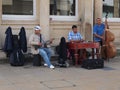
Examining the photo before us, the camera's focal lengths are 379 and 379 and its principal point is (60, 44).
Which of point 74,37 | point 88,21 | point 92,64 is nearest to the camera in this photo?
point 92,64

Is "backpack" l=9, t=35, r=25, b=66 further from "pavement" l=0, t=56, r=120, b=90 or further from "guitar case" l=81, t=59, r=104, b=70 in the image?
"guitar case" l=81, t=59, r=104, b=70

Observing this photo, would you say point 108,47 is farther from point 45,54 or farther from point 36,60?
point 36,60

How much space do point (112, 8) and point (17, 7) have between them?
3922 millimetres

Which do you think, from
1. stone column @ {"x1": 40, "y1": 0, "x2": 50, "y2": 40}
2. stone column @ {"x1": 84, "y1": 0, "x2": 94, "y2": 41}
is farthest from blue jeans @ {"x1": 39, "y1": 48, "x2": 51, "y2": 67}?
stone column @ {"x1": 84, "y1": 0, "x2": 94, "y2": 41}

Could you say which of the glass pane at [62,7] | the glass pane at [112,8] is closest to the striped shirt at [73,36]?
the glass pane at [62,7]

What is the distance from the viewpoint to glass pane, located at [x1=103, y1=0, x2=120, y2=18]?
566 inches

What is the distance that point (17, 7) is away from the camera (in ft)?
42.0

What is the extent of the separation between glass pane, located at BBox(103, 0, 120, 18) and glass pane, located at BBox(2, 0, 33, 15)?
120 inches

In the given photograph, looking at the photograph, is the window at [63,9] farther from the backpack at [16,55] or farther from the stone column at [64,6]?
the backpack at [16,55]

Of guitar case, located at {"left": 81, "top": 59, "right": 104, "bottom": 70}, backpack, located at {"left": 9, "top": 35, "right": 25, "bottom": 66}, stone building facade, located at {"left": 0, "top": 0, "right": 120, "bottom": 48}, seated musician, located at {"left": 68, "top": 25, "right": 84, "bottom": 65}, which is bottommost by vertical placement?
guitar case, located at {"left": 81, "top": 59, "right": 104, "bottom": 70}

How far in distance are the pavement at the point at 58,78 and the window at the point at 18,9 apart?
1.73 m

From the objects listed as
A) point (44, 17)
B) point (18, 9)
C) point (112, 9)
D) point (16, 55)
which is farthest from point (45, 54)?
point (112, 9)

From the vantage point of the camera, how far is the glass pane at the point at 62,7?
1343 cm

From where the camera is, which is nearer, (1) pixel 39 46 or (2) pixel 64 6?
(1) pixel 39 46
